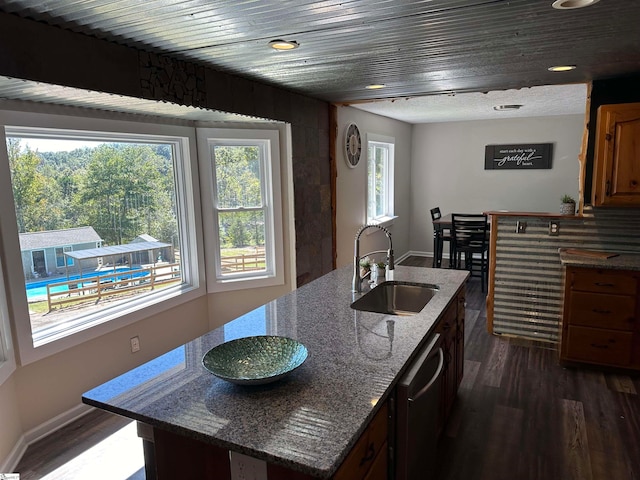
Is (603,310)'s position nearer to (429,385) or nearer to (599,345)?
(599,345)

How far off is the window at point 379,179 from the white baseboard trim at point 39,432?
3959mm

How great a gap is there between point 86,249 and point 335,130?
2616 mm

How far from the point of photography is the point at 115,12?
5.85 ft

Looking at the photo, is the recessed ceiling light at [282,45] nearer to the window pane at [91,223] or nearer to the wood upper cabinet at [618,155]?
the window pane at [91,223]

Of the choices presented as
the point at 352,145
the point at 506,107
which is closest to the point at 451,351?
the point at 352,145

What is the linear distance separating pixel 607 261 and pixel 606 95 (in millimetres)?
1294

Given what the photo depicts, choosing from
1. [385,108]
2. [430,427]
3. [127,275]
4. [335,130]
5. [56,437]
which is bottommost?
[56,437]

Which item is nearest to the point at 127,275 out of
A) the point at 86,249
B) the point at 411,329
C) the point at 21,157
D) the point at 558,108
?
the point at 86,249

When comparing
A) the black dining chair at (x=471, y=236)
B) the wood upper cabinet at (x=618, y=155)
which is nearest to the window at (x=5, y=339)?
the wood upper cabinet at (x=618, y=155)

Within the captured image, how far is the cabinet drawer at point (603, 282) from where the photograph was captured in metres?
3.12

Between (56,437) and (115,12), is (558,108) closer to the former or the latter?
(115,12)

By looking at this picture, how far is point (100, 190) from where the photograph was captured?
3.14 metres

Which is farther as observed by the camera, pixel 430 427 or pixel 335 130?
pixel 335 130

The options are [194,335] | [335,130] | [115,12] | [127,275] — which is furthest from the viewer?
→ [335,130]
